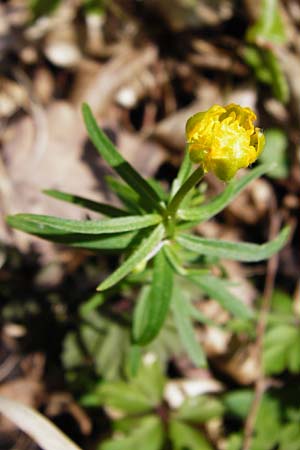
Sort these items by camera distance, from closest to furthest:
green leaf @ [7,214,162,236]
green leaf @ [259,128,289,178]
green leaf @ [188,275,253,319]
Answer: green leaf @ [7,214,162,236], green leaf @ [188,275,253,319], green leaf @ [259,128,289,178]

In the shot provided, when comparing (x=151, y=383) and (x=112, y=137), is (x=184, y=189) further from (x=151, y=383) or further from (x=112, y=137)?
(x=112, y=137)

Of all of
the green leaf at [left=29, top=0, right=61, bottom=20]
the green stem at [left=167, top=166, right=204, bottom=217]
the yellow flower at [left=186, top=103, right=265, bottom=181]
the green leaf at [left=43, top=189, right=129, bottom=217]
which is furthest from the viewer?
the green leaf at [left=29, top=0, right=61, bottom=20]

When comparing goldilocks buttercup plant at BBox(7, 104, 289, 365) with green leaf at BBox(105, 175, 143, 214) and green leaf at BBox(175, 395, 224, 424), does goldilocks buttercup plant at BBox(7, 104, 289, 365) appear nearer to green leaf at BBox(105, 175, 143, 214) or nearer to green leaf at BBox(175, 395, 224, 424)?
green leaf at BBox(105, 175, 143, 214)

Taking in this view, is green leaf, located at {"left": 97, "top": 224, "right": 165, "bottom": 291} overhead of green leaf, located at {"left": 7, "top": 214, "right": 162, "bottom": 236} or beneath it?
beneath

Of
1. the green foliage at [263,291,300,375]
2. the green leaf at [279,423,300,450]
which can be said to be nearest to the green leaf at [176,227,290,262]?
the green foliage at [263,291,300,375]

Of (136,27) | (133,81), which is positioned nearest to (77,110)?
(133,81)

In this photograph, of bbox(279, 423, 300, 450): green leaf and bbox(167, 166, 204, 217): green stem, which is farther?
bbox(279, 423, 300, 450): green leaf

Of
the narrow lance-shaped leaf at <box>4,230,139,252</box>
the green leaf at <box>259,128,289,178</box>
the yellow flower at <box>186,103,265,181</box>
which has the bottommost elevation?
the green leaf at <box>259,128,289,178</box>
